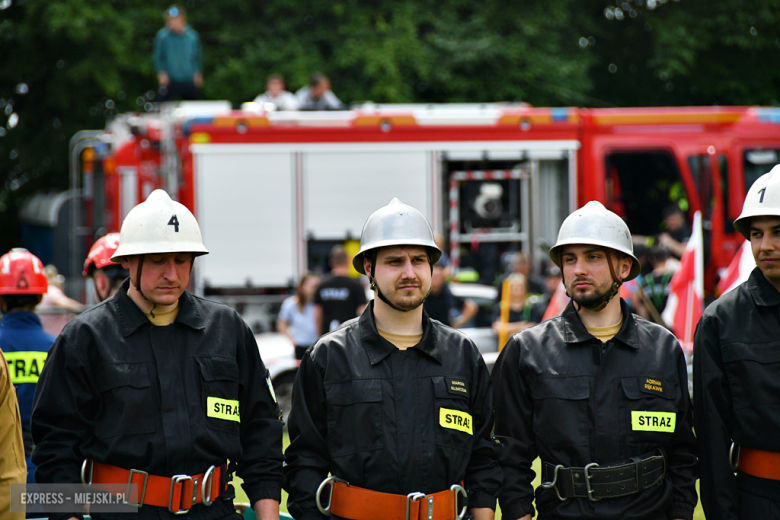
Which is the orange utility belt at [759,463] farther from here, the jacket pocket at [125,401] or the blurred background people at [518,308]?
the blurred background people at [518,308]

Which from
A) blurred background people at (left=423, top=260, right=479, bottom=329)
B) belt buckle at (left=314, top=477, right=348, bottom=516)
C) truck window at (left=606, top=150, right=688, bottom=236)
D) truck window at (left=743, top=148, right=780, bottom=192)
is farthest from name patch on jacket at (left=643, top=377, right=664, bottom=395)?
truck window at (left=743, top=148, right=780, bottom=192)

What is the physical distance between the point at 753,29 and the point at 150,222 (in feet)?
58.0

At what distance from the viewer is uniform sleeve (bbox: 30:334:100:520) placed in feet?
10.5

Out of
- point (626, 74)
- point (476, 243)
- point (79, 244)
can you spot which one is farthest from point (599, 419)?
point (626, 74)

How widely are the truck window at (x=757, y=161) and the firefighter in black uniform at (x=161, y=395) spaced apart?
8.07 metres

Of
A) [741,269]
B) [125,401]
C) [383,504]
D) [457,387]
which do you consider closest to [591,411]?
[457,387]

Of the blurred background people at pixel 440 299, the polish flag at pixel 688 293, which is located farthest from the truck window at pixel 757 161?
the blurred background people at pixel 440 299

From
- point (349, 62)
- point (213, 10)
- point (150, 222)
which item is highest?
point (213, 10)

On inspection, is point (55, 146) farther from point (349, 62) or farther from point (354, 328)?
point (354, 328)

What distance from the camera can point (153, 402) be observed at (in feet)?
10.8

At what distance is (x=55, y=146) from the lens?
736 inches

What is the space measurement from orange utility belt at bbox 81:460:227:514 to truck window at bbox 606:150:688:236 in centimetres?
794

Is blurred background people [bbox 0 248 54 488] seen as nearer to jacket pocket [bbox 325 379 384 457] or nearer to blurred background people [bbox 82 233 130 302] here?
blurred background people [bbox 82 233 130 302]

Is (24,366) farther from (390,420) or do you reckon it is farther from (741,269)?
(741,269)
